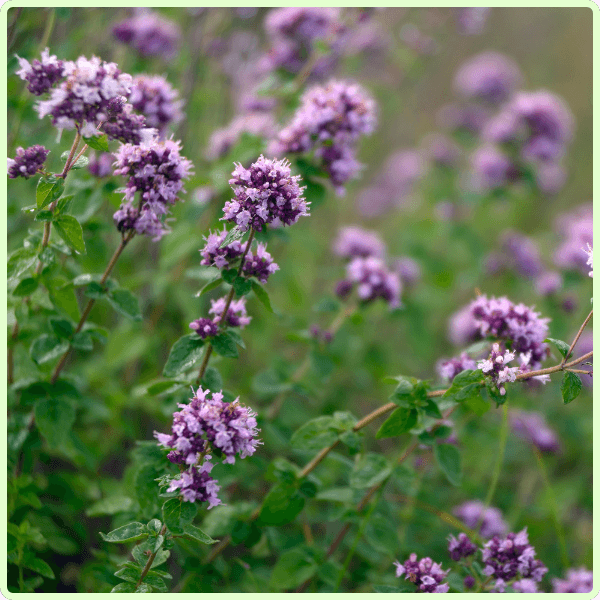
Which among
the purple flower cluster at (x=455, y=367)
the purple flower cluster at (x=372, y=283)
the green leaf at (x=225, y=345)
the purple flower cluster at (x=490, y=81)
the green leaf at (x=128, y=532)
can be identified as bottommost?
the green leaf at (x=128, y=532)

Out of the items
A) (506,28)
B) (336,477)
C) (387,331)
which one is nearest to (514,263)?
(387,331)

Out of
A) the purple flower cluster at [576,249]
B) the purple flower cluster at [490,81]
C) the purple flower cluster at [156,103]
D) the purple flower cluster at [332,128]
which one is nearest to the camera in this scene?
the purple flower cluster at [156,103]

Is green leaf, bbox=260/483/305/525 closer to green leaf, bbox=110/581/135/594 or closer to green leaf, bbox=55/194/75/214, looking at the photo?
green leaf, bbox=110/581/135/594

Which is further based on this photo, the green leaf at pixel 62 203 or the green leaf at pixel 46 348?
the green leaf at pixel 46 348

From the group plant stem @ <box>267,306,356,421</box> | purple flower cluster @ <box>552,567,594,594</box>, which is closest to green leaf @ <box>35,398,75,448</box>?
plant stem @ <box>267,306,356,421</box>

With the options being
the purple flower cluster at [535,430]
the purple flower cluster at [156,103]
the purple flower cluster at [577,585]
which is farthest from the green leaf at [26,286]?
the purple flower cluster at [535,430]

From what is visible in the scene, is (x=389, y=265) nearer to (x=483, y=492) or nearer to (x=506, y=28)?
(x=483, y=492)

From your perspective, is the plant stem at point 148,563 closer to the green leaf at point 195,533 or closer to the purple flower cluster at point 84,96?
the green leaf at point 195,533
